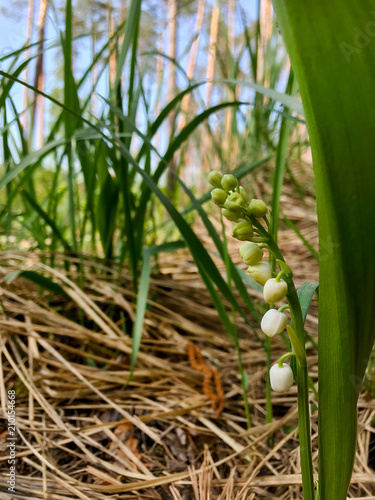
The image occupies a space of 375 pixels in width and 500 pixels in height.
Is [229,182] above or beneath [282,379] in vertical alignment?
above

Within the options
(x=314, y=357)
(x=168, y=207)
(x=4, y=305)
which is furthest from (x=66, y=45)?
(x=314, y=357)

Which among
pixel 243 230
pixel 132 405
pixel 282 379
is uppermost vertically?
pixel 243 230

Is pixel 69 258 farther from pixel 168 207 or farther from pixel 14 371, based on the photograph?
pixel 168 207

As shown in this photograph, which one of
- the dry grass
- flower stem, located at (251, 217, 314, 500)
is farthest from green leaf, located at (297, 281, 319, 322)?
the dry grass

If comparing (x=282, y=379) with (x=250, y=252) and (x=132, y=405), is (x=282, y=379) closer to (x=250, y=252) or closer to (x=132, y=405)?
(x=250, y=252)

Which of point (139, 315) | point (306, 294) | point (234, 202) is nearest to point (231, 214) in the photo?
point (234, 202)
